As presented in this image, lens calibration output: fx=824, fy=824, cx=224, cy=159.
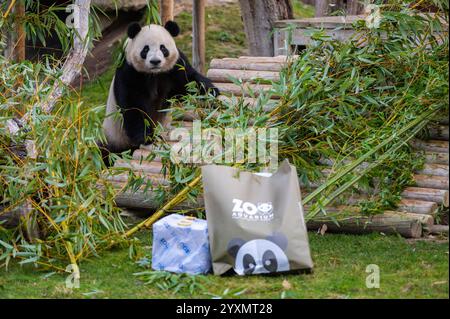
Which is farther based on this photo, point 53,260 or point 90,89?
point 90,89

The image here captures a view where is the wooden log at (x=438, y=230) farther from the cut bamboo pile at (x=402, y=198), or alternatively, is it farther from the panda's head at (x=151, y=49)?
the panda's head at (x=151, y=49)

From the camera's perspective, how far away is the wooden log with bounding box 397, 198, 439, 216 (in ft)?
15.3

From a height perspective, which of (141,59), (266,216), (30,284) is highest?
(141,59)

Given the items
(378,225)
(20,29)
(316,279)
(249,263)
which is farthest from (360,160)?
(20,29)

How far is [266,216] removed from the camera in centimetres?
361

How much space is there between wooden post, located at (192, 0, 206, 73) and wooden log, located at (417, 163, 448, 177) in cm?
327

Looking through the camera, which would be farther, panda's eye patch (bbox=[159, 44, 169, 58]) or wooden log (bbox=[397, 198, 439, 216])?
panda's eye patch (bbox=[159, 44, 169, 58])

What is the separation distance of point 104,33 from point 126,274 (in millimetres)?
5723

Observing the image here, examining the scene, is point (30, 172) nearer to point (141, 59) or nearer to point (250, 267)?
point (250, 267)

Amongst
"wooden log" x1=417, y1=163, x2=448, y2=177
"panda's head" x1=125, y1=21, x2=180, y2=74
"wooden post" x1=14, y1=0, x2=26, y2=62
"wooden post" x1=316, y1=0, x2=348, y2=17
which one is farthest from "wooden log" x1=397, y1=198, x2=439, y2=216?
"wooden post" x1=316, y1=0, x2=348, y2=17

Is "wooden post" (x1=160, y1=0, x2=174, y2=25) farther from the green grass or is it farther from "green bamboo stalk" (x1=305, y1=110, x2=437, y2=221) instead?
the green grass

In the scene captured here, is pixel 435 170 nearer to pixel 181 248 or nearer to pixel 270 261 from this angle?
pixel 270 261

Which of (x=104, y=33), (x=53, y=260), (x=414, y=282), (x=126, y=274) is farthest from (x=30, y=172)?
(x=104, y=33)

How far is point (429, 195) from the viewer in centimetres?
478
